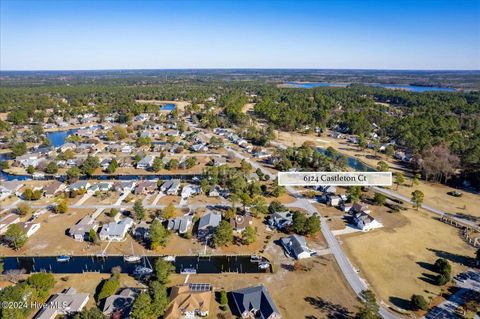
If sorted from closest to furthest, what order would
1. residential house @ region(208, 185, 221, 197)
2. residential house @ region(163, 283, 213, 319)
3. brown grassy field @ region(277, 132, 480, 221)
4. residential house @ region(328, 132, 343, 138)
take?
residential house @ region(163, 283, 213, 319) < brown grassy field @ region(277, 132, 480, 221) < residential house @ region(208, 185, 221, 197) < residential house @ region(328, 132, 343, 138)

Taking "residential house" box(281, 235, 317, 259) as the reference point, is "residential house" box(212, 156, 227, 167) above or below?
above

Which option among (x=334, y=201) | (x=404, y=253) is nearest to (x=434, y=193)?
(x=334, y=201)

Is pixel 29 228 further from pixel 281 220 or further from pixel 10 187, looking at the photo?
pixel 281 220

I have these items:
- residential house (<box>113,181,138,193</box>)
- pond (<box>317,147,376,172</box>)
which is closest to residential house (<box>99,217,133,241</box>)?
residential house (<box>113,181,138,193</box>)


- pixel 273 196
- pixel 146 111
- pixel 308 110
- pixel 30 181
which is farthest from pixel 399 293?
pixel 146 111

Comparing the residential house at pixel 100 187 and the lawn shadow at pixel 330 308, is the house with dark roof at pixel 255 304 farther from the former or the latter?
the residential house at pixel 100 187

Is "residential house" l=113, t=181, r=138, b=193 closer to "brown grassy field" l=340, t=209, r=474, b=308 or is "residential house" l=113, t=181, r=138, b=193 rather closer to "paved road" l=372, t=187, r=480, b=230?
"brown grassy field" l=340, t=209, r=474, b=308

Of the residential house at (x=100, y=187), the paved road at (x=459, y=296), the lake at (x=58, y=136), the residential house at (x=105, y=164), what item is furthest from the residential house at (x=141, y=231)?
the lake at (x=58, y=136)
